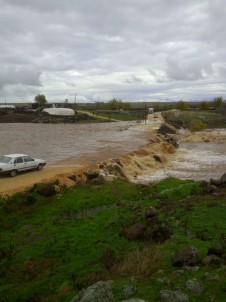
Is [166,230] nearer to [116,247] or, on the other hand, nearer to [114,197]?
A: [116,247]

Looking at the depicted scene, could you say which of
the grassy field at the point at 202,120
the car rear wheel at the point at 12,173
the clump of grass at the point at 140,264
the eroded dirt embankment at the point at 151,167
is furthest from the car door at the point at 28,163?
the grassy field at the point at 202,120

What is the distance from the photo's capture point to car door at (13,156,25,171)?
97.0 ft

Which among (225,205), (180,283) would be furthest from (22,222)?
(180,283)

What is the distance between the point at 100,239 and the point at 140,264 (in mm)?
4443

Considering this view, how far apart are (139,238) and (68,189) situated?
32.2ft

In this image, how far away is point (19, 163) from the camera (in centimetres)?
2991

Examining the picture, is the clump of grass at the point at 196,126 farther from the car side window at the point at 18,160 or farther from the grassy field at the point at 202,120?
the car side window at the point at 18,160

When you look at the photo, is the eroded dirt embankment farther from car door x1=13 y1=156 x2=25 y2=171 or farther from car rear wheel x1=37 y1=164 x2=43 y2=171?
car door x1=13 y1=156 x2=25 y2=171

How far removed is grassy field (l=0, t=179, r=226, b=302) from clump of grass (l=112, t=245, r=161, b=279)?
0.03 metres

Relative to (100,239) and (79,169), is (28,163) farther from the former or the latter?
(100,239)

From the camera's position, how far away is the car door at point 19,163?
29.6 metres

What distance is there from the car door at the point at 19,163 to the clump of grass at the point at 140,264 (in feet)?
61.1

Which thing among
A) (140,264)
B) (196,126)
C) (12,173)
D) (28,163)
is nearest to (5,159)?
(12,173)

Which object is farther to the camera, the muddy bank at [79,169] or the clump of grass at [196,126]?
the clump of grass at [196,126]
